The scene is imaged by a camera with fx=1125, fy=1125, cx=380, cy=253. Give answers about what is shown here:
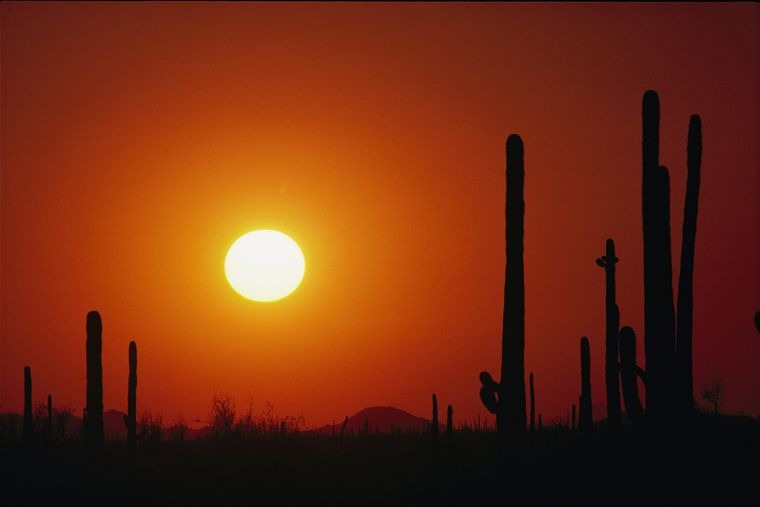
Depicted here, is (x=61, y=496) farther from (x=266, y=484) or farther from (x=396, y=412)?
(x=396, y=412)

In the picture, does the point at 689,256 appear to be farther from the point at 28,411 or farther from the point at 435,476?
the point at 28,411

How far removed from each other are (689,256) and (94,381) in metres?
15.2

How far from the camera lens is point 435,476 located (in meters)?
23.1

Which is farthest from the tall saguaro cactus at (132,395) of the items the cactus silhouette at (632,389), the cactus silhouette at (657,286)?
the cactus silhouette at (657,286)

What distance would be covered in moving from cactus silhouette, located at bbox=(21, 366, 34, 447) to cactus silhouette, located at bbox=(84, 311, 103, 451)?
2.98 m

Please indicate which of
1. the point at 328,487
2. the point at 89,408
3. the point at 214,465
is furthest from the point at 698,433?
the point at 89,408

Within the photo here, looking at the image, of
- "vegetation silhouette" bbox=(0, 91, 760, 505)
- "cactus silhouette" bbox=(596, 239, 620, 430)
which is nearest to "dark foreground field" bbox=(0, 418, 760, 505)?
"vegetation silhouette" bbox=(0, 91, 760, 505)

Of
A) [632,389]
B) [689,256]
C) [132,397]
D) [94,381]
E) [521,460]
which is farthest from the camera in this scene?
[132,397]

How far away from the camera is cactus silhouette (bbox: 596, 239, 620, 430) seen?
3006 cm

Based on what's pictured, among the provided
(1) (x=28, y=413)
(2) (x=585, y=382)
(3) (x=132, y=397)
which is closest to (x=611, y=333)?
(2) (x=585, y=382)

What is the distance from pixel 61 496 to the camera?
23.1 m

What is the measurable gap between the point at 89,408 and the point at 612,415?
44.5 ft

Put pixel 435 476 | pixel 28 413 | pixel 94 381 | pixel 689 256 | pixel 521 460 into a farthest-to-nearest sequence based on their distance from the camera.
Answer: pixel 28 413, pixel 94 381, pixel 689 256, pixel 435 476, pixel 521 460

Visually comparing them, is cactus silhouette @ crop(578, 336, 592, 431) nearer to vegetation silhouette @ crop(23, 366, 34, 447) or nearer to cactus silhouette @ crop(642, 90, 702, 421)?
cactus silhouette @ crop(642, 90, 702, 421)
